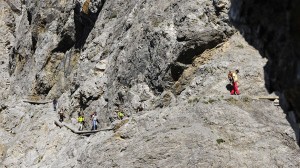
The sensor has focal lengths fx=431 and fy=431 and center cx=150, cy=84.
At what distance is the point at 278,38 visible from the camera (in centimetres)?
1245

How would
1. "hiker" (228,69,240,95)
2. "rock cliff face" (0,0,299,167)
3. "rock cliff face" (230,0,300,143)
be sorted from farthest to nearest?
"hiker" (228,69,240,95) → "rock cliff face" (0,0,299,167) → "rock cliff face" (230,0,300,143)

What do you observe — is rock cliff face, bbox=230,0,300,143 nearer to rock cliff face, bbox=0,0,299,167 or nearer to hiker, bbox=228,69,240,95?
rock cliff face, bbox=0,0,299,167

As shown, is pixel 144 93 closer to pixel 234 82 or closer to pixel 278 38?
pixel 234 82

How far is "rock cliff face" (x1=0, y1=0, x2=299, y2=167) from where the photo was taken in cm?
2605

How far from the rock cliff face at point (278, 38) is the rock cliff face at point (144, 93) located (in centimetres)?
1135

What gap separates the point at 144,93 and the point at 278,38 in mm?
24469

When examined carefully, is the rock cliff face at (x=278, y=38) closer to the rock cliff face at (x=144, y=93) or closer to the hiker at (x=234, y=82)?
the rock cliff face at (x=144, y=93)

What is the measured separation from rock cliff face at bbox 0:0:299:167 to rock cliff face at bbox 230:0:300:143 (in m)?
11.4

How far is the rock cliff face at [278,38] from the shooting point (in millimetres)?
11242

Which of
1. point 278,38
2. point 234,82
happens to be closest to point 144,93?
point 234,82

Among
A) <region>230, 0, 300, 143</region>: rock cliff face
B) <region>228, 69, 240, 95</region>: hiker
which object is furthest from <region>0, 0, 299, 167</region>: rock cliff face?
<region>230, 0, 300, 143</region>: rock cliff face

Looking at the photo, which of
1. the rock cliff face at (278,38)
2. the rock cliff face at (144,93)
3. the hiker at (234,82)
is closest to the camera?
the rock cliff face at (278,38)

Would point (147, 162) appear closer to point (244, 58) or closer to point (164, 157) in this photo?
point (164, 157)

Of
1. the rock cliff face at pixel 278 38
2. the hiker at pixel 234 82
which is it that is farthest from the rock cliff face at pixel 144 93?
the rock cliff face at pixel 278 38
